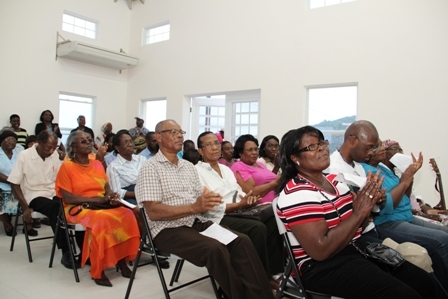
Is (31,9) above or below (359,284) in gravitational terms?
above

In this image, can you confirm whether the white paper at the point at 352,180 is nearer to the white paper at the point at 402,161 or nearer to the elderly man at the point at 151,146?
the white paper at the point at 402,161

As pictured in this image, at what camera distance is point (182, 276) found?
305 cm

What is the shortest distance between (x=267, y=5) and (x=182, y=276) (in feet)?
18.6

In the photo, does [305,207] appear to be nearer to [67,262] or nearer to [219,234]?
[219,234]

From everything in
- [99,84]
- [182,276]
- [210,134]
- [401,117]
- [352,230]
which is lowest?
[182,276]

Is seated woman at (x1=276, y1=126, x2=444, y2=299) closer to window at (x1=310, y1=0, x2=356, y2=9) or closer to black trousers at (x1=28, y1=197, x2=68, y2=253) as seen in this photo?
black trousers at (x1=28, y1=197, x2=68, y2=253)

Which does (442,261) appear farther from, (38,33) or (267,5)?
(38,33)

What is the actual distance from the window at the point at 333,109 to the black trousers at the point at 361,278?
4.70 meters

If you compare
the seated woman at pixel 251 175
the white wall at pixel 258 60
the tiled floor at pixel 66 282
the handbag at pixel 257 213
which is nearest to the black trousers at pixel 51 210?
the tiled floor at pixel 66 282

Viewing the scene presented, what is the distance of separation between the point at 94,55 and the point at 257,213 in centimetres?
697

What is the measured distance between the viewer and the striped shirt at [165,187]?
2221 mm

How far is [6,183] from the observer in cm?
423

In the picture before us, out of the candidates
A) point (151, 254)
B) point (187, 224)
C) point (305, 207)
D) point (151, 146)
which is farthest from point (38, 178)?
point (305, 207)

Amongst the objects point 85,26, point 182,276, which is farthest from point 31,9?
point 182,276
